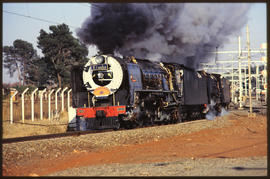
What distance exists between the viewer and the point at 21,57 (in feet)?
279

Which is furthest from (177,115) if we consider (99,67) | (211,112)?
(211,112)

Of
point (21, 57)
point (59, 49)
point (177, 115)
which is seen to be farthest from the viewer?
point (21, 57)

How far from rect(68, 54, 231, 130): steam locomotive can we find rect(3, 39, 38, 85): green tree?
218ft

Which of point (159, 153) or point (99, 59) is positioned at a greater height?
point (99, 59)

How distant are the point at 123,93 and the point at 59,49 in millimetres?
42580

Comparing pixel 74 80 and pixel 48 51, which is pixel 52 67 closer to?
pixel 48 51

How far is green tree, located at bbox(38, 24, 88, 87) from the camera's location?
56969 mm

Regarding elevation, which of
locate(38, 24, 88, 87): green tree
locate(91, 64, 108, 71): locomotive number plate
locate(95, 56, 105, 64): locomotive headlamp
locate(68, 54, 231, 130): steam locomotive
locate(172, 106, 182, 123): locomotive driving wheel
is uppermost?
locate(38, 24, 88, 87): green tree

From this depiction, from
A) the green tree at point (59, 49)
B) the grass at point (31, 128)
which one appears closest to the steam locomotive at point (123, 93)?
the grass at point (31, 128)

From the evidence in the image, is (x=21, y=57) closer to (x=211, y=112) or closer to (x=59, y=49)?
(x=59, y=49)

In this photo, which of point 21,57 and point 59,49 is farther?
point 21,57

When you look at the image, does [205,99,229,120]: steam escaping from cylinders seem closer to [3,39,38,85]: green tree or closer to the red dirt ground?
the red dirt ground

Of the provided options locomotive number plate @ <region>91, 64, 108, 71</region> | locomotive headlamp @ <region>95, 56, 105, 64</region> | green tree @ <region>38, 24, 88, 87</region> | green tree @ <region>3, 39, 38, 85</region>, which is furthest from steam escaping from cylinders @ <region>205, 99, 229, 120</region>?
green tree @ <region>3, 39, 38, 85</region>

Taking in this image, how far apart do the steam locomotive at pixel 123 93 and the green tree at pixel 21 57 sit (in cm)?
6640
